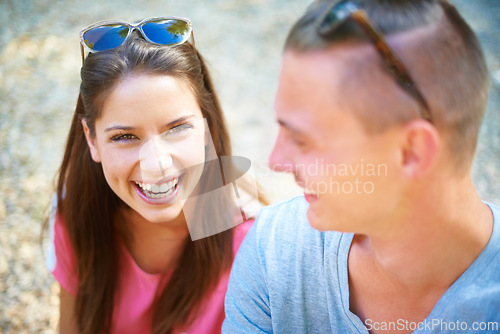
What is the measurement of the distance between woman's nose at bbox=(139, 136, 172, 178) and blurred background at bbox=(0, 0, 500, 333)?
982 millimetres

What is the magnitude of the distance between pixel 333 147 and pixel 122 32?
123cm

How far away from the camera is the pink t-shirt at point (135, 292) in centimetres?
229

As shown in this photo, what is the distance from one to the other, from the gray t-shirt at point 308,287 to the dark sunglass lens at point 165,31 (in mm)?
889

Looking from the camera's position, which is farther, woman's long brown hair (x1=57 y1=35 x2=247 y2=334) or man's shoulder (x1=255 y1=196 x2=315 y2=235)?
woman's long brown hair (x1=57 y1=35 x2=247 y2=334)

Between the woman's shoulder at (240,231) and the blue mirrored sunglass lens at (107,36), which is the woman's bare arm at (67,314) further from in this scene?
the blue mirrored sunglass lens at (107,36)

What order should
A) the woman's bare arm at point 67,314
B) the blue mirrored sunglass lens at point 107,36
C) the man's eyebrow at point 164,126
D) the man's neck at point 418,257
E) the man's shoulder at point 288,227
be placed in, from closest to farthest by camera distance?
the man's neck at point 418,257, the man's shoulder at point 288,227, the man's eyebrow at point 164,126, the blue mirrored sunglass lens at point 107,36, the woman's bare arm at point 67,314

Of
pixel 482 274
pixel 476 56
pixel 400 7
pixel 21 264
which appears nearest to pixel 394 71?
pixel 400 7

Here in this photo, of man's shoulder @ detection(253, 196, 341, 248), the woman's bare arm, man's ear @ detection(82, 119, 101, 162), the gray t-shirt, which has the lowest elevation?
the woman's bare arm

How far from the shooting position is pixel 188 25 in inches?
84.0

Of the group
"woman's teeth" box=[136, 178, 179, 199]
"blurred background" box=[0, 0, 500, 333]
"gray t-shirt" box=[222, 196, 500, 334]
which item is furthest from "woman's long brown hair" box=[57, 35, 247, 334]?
"blurred background" box=[0, 0, 500, 333]

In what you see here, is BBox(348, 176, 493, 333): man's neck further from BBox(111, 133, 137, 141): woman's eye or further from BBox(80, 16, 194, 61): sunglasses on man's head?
BBox(80, 16, 194, 61): sunglasses on man's head

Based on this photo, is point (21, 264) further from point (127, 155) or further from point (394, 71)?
point (394, 71)

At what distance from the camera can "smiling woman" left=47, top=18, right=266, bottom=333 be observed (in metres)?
1.94

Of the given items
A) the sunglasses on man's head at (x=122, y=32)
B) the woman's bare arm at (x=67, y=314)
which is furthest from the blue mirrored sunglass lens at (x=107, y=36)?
the woman's bare arm at (x=67, y=314)
